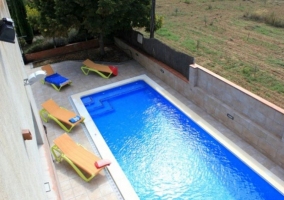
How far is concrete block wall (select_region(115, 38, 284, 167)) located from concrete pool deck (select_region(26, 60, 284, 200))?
0.85ft

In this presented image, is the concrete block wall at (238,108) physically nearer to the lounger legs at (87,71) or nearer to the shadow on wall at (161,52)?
the shadow on wall at (161,52)

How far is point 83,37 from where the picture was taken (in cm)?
1791

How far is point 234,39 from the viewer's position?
642 inches

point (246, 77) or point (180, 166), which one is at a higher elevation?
point (246, 77)

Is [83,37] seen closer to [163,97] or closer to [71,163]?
[163,97]

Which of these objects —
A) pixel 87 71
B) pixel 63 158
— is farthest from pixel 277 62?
pixel 63 158

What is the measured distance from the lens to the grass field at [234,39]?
37.9 ft

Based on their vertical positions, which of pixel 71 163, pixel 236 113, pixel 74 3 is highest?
pixel 74 3

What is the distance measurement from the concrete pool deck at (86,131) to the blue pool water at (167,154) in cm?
60

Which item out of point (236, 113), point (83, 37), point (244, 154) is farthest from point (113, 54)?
point (244, 154)

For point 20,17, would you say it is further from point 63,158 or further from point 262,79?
point 262,79

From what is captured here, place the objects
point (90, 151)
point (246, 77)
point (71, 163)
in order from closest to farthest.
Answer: point (71, 163)
point (90, 151)
point (246, 77)

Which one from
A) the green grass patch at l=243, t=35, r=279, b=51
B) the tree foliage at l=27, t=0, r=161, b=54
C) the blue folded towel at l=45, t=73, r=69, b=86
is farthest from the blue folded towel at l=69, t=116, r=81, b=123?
the green grass patch at l=243, t=35, r=279, b=51

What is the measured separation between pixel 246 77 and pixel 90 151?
7471mm
